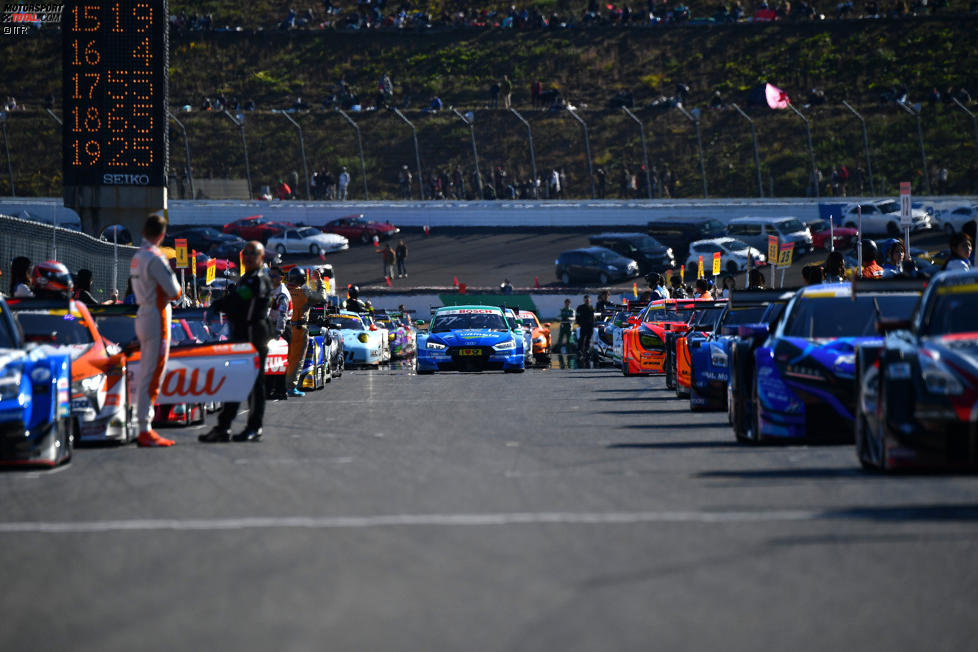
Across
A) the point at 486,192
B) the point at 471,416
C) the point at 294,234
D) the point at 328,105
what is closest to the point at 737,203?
the point at 486,192

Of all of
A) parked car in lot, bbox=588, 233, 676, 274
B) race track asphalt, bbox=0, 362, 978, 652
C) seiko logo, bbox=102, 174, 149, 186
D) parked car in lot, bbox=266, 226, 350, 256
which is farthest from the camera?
parked car in lot, bbox=266, 226, 350, 256

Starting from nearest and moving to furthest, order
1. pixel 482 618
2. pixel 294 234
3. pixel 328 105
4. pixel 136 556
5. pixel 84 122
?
pixel 482 618, pixel 136 556, pixel 84 122, pixel 294 234, pixel 328 105

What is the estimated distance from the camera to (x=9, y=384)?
34.6 ft

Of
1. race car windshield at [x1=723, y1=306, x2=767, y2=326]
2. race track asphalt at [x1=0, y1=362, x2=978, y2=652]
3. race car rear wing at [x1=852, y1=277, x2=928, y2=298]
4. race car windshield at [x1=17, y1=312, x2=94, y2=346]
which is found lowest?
race track asphalt at [x1=0, y1=362, x2=978, y2=652]

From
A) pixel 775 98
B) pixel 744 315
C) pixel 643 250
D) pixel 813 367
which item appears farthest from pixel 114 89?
pixel 775 98

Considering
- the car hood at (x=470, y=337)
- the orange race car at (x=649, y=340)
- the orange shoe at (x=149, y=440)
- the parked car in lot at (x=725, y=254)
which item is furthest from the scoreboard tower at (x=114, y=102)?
the parked car in lot at (x=725, y=254)

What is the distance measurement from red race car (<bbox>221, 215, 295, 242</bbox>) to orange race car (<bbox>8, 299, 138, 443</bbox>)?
53296 millimetres

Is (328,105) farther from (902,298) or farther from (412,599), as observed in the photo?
(412,599)

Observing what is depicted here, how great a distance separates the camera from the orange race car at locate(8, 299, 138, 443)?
40.7ft

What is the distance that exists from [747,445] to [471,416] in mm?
4080

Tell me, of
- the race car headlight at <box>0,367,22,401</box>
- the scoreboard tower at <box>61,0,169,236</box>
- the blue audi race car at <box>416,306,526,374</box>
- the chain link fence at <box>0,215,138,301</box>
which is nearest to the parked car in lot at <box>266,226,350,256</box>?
the chain link fence at <box>0,215,138,301</box>

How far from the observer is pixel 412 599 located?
19.5 feet

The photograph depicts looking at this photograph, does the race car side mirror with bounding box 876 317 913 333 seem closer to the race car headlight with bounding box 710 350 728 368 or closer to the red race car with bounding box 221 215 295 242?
the race car headlight with bounding box 710 350 728 368

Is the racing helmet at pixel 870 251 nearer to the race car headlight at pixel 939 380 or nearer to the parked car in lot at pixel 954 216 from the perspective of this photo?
the race car headlight at pixel 939 380
